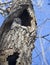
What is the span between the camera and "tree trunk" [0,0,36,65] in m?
2.29

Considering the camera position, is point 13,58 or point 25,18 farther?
point 25,18

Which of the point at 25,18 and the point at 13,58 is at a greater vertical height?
the point at 25,18

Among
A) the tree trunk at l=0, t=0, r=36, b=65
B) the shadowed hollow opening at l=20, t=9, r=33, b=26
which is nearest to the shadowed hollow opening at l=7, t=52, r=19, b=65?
the tree trunk at l=0, t=0, r=36, b=65

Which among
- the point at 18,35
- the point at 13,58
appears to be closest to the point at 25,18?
the point at 18,35

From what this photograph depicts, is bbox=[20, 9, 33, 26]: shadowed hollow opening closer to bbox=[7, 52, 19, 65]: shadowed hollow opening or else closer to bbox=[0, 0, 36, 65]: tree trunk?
bbox=[0, 0, 36, 65]: tree trunk

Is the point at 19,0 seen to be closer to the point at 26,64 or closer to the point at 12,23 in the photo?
the point at 12,23

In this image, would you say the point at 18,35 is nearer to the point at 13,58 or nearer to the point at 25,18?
the point at 13,58

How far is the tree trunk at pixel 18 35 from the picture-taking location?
2.29m

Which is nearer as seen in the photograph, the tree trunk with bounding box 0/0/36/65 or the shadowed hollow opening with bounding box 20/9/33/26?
the tree trunk with bounding box 0/0/36/65

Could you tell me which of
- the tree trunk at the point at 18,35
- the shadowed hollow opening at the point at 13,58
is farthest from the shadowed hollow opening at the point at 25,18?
the shadowed hollow opening at the point at 13,58

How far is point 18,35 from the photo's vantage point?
7.78 ft

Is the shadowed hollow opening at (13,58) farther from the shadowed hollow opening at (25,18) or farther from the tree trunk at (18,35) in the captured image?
the shadowed hollow opening at (25,18)

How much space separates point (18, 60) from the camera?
222cm

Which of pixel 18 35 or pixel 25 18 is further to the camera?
pixel 25 18
